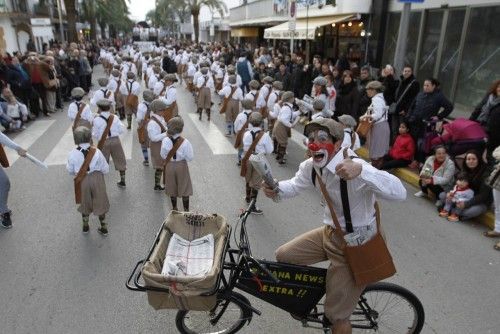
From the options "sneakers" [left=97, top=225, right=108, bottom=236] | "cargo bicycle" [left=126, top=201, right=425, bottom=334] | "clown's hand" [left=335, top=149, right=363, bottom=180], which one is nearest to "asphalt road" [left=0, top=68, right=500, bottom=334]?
"sneakers" [left=97, top=225, right=108, bottom=236]

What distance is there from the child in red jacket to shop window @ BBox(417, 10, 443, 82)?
13.5ft

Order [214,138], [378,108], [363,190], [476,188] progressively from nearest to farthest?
1. [363,190]
2. [476,188]
3. [378,108]
4. [214,138]

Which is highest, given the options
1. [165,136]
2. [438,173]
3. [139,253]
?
[165,136]

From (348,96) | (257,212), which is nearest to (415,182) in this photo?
(348,96)

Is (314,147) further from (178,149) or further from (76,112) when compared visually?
(76,112)

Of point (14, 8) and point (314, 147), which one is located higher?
point (14, 8)

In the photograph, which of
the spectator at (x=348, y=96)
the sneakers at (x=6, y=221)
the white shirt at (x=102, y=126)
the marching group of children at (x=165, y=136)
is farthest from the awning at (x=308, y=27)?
the sneakers at (x=6, y=221)

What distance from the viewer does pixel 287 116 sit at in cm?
838

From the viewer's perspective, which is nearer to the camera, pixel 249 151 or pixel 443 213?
pixel 443 213

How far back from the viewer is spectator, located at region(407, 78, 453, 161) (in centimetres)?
732

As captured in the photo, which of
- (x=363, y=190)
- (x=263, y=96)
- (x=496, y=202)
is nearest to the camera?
(x=363, y=190)

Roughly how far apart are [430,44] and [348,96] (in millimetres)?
3382

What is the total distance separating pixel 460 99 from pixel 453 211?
5.19m

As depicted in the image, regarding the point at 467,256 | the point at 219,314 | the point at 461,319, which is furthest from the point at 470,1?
the point at 219,314
